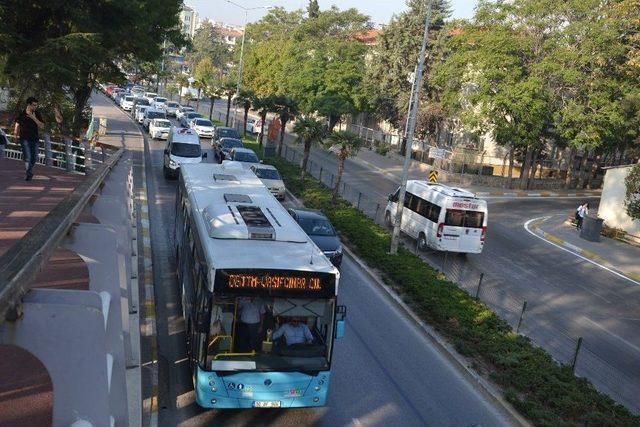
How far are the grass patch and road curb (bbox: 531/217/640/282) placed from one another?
9.46 m

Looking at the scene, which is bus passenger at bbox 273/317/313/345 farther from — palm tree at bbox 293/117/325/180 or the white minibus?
palm tree at bbox 293/117/325/180

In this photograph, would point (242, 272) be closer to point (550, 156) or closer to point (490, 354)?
point (490, 354)

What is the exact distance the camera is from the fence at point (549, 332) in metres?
13.1

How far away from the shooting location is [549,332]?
16047 mm

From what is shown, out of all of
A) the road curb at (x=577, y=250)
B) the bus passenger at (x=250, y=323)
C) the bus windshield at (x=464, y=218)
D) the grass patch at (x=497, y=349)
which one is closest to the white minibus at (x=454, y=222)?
the bus windshield at (x=464, y=218)

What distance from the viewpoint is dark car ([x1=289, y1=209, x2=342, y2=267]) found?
1814cm

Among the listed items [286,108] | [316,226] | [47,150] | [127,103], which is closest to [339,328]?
[316,226]

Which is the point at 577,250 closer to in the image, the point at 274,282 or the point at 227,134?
the point at 274,282

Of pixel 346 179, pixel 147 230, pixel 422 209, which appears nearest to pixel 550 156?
pixel 346 179

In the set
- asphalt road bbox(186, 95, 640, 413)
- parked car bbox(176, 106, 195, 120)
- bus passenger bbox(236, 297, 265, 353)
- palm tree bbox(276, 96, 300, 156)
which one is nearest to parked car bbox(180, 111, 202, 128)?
parked car bbox(176, 106, 195, 120)

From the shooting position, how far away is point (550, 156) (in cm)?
5419

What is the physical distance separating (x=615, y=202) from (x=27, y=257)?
3474cm

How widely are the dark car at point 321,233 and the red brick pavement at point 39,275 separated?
635 centimetres

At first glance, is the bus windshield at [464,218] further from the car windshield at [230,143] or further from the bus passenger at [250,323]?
the car windshield at [230,143]
